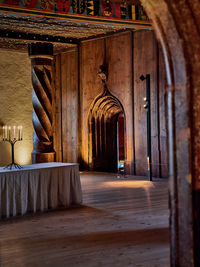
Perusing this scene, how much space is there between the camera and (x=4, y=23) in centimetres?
982

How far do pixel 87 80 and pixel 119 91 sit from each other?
151cm

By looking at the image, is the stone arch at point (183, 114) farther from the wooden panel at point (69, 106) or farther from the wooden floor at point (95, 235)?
the wooden panel at point (69, 106)

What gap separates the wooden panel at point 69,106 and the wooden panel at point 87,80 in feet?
0.87

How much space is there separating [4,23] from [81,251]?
7.21 meters

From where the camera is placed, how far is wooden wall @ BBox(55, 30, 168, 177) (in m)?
10.3

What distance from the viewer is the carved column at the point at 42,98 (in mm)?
10984

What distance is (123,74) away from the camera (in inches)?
443

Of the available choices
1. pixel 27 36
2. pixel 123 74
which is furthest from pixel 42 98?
pixel 123 74

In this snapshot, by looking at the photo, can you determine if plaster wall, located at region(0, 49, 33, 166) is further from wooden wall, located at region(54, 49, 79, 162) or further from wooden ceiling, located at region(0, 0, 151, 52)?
wooden wall, located at region(54, 49, 79, 162)

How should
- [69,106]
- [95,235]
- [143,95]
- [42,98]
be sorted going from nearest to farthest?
1. [95,235]
2. [143,95]
3. [42,98]
4. [69,106]

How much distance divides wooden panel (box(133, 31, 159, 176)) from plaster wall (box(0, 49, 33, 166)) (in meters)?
4.36

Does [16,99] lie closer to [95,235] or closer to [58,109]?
[58,109]

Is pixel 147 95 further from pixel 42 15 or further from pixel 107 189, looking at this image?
pixel 42 15

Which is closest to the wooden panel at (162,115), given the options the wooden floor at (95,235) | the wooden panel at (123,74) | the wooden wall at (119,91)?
the wooden wall at (119,91)
